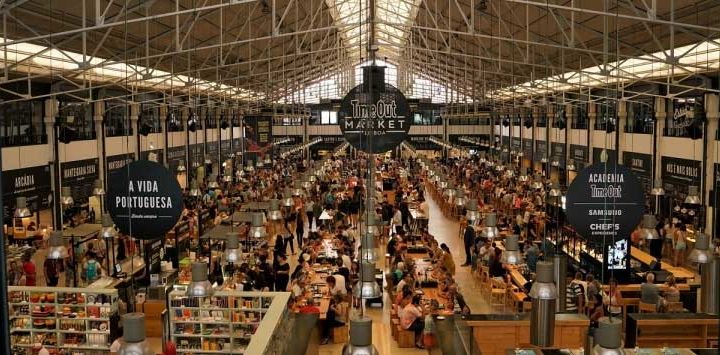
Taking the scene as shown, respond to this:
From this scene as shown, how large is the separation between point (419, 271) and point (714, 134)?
8808 mm

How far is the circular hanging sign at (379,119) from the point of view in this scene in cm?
1026

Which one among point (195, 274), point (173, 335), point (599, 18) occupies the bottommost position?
point (173, 335)

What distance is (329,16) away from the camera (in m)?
23.8

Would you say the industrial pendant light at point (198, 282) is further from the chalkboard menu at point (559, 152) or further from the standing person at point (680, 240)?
the chalkboard menu at point (559, 152)

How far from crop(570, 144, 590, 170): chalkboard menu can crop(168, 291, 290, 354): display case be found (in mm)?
20064

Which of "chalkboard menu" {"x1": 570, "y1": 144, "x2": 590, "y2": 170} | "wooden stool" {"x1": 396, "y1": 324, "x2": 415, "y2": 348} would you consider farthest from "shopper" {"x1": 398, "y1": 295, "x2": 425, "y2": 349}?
"chalkboard menu" {"x1": 570, "y1": 144, "x2": 590, "y2": 170}

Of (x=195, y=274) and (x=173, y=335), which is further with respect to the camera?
(x=173, y=335)

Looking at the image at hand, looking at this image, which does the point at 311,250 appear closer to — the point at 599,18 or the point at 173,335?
the point at 173,335

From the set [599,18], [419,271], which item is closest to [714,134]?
[599,18]

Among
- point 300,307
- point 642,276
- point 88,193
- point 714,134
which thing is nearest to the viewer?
point 300,307

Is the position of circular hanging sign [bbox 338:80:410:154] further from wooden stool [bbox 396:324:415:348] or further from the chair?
the chair

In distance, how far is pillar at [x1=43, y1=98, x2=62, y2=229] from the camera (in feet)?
68.0

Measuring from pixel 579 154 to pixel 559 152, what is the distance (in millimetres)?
3021

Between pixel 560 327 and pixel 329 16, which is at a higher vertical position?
pixel 329 16
